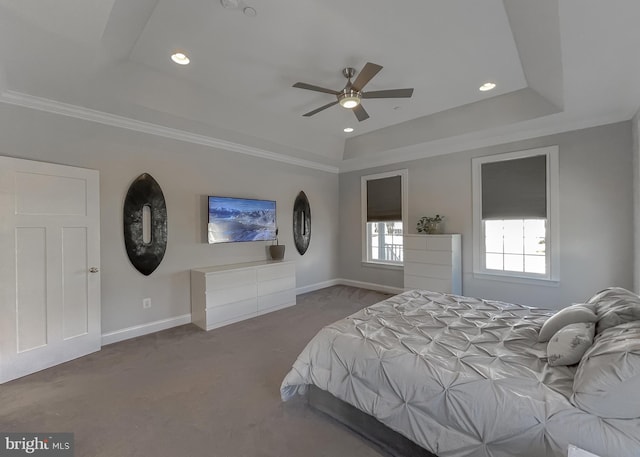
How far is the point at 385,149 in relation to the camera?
5.02 meters

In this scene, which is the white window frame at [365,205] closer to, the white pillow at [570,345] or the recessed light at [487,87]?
the recessed light at [487,87]

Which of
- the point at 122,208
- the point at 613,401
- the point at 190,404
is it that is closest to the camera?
the point at 613,401

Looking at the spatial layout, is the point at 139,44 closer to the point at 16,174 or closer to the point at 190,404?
the point at 16,174

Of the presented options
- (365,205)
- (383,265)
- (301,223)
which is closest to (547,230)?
(383,265)

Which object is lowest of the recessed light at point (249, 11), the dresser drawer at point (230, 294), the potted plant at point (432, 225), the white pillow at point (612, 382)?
the dresser drawer at point (230, 294)

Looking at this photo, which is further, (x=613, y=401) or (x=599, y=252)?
(x=599, y=252)

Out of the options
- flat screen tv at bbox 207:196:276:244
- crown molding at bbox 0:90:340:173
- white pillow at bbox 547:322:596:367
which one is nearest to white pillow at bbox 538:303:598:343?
white pillow at bbox 547:322:596:367

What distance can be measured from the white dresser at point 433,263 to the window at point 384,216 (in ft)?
2.21

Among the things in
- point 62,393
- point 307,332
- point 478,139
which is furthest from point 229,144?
point 478,139

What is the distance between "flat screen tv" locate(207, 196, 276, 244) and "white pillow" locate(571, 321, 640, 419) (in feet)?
13.4

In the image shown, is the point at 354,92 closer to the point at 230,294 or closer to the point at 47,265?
the point at 230,294

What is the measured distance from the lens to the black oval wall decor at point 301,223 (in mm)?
5477

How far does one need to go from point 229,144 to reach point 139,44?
1929 mm

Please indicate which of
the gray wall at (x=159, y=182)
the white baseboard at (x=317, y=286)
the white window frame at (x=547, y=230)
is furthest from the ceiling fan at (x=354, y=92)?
the white baseboard at (x=317, y=286)
